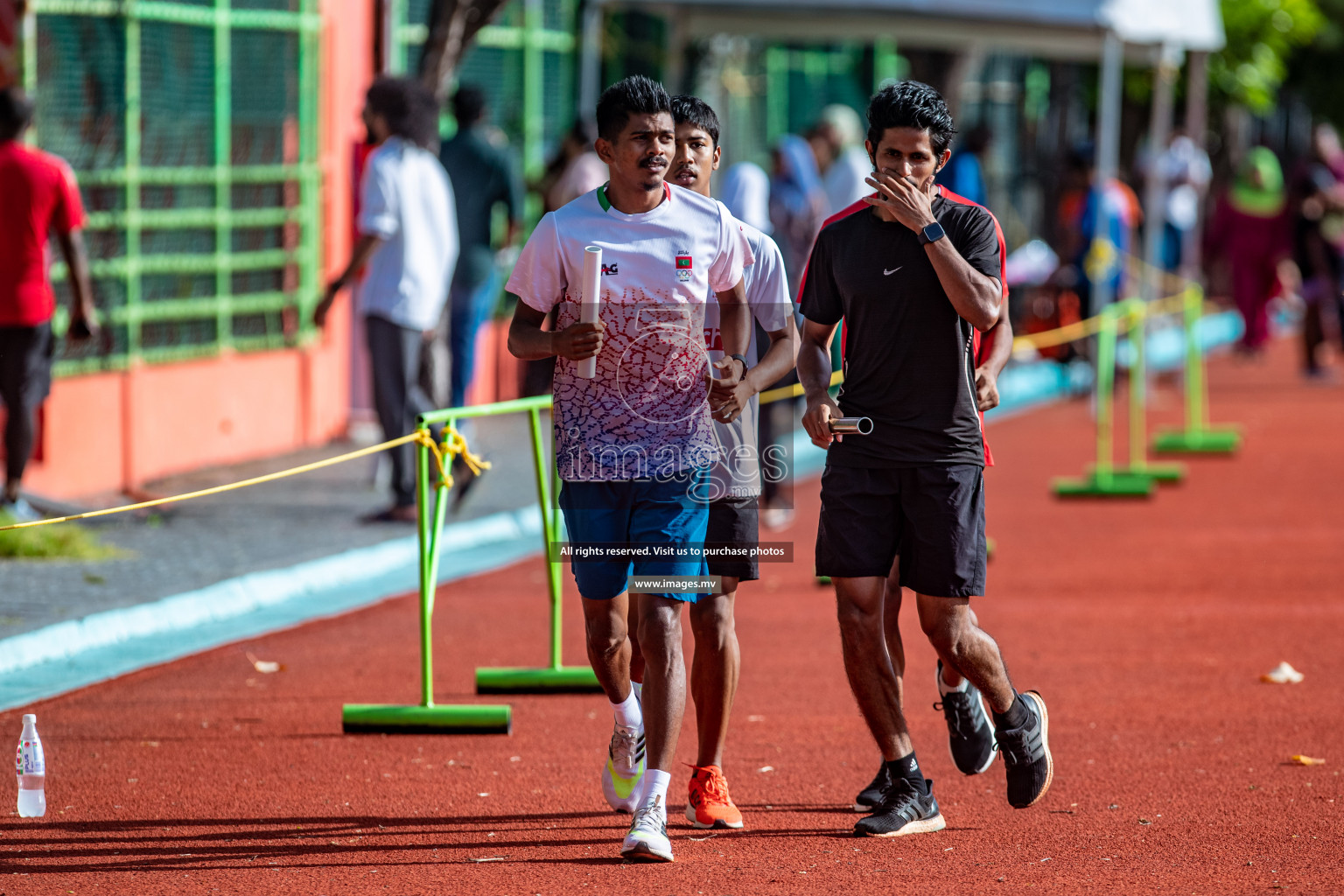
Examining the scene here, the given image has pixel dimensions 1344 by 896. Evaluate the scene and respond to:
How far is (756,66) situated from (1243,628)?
16.8 meters

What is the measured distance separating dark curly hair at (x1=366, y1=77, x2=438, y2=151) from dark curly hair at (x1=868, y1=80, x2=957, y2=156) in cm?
552

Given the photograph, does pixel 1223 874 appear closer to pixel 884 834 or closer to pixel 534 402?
pixel 884 834

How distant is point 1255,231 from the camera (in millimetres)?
22891

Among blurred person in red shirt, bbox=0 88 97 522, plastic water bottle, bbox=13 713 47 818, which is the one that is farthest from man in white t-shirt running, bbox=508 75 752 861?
blurred person in red shirt, bbox=0 88 97 522

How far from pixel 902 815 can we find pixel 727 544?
35.6 inches

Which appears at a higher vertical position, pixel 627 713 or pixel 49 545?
pixel 627 713

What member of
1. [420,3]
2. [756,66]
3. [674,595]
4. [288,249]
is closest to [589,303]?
[674,595]

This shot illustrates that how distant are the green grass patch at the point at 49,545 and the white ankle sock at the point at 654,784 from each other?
5.22m

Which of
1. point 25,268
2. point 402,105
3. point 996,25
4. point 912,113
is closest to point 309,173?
point 402,105

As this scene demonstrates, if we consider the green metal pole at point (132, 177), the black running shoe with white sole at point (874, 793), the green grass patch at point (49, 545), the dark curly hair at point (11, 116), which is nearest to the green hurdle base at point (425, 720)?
the black running shoe with white sole at point (874, 793)

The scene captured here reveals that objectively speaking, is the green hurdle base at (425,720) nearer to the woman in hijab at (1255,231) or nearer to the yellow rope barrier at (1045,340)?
the yellow rope barrier at (1045,340)

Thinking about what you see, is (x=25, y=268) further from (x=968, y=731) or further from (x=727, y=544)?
(x=968, y=731)

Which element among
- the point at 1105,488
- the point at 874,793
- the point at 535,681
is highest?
the point at 874,793

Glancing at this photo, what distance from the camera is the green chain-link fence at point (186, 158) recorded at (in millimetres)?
11953
